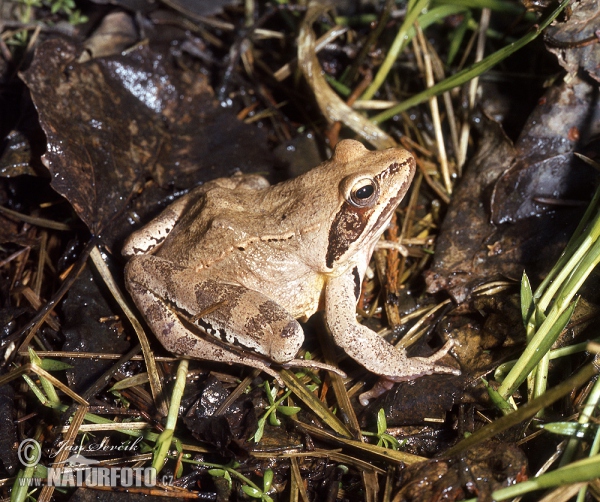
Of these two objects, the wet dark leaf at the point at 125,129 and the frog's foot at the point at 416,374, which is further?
the wet dark leaf at the point at 125,129

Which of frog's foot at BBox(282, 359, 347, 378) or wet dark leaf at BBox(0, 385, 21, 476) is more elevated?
wet dark leaf at BBox(0, 385, 21, 476)

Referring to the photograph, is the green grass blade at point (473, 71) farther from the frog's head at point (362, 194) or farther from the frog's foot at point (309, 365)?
the frog's foot at point (309, 365)

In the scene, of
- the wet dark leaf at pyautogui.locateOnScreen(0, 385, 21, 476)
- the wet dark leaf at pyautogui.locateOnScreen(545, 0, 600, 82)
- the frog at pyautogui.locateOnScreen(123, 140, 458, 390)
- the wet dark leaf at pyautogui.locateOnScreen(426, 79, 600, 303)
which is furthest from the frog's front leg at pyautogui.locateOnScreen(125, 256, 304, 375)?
the wet dark leaf at pyautogui.locateOnScreen(545, 0, 600, 82)

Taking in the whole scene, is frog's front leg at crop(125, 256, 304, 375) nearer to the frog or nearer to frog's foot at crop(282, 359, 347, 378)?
the frog

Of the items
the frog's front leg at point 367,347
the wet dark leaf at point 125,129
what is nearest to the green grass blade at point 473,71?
the wet dark leaf at point 125,129

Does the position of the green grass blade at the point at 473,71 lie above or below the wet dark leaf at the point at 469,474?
above

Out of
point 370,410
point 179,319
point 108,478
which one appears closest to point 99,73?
point 179,319

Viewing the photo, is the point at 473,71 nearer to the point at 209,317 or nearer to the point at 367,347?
the point at 367,347

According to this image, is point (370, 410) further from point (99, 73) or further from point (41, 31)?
point (41, 31)
